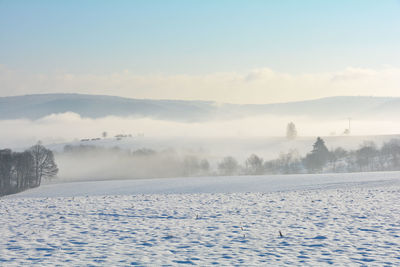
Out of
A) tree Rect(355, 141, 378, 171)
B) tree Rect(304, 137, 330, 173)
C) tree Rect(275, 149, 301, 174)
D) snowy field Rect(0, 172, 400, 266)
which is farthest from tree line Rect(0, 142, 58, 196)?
tree Rect(355, 141, 378, 171)

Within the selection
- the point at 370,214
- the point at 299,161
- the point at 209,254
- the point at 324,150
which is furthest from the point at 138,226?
the point at 299,161

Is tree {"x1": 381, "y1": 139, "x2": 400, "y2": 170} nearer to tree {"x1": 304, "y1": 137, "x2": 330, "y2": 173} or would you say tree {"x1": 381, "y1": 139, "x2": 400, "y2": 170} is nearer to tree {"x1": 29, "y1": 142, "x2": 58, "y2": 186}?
tree {"x1": 304, "y1": 137, "x2": 330, "y2": 173}

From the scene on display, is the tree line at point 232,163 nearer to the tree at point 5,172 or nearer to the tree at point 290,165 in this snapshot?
the tree at point 290,165

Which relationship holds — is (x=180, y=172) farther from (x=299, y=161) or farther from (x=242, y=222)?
(x=242, y=222)

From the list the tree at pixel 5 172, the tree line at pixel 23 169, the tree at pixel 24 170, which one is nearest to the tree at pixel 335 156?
the tree line at pixel 23 169

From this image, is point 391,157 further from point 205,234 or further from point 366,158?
A: point 205,234

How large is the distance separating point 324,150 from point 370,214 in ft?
337

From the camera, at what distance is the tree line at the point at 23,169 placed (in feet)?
227

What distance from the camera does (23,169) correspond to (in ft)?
237

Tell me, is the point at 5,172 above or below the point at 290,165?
below

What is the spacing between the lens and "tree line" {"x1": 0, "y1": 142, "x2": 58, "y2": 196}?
6925 centimetres

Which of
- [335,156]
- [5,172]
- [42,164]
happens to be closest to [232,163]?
[335,156]

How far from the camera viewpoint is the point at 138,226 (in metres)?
17.3

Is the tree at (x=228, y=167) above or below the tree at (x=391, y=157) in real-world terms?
below
